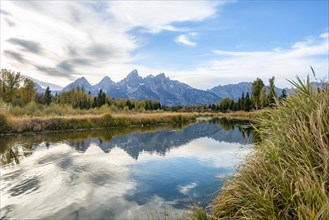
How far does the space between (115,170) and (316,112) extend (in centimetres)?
1015

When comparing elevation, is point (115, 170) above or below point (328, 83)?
below

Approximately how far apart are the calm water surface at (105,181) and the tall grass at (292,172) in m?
0.86

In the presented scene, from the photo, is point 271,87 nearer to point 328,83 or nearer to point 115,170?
point 328,83

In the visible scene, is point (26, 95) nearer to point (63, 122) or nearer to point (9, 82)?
point (9, 82)

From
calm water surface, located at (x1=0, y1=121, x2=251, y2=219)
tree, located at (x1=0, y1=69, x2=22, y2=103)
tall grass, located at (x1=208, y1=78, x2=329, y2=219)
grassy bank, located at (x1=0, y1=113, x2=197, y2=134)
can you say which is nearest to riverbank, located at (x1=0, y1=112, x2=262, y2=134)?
grassy bank, located at (x1=0, y1=113, x2=197, y2=134)

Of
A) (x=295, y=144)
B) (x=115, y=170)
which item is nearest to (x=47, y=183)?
(x=115, y=170)

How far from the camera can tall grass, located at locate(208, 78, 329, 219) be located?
3325 millimetres

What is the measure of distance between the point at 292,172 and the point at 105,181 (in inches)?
333

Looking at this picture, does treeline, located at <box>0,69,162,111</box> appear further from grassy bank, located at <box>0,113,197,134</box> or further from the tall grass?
the tall grass

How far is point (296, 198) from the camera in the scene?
3.46 meters

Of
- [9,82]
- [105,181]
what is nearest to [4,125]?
[105,181]

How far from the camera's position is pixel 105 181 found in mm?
10914

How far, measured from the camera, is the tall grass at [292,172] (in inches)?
131

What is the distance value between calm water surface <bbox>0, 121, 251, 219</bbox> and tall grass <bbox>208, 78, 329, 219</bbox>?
86cm
